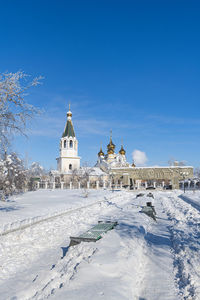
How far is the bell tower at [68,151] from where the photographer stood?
6150 centimetres

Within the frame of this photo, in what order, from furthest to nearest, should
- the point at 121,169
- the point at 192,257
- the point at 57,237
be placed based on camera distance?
the point at 121,169, the point at 57,237, the point at 192,257

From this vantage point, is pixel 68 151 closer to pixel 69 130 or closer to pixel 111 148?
pixel 69 130

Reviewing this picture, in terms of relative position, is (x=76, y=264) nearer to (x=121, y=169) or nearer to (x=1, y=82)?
(x=1, y=82)

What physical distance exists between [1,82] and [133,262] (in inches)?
266

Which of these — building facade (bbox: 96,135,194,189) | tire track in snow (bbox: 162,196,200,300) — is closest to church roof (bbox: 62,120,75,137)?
building facade (bbox: 96,135,194,189)

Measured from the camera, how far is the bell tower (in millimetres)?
61500

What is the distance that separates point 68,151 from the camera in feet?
203

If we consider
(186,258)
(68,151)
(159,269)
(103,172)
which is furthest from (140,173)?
(159,269)

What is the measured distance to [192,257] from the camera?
5.48m

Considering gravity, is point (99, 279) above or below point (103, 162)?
below

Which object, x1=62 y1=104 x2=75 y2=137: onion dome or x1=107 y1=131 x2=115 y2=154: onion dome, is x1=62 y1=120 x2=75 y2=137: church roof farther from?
x1=107 y1=131 x2=115 y2=154: onion dome

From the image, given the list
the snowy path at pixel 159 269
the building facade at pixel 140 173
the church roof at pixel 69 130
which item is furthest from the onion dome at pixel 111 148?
the snowy path at pixel 159 269

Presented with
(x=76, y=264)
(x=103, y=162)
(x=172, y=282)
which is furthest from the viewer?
(x=103, y=162)

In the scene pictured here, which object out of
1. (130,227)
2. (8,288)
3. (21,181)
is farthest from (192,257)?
(21,181)
